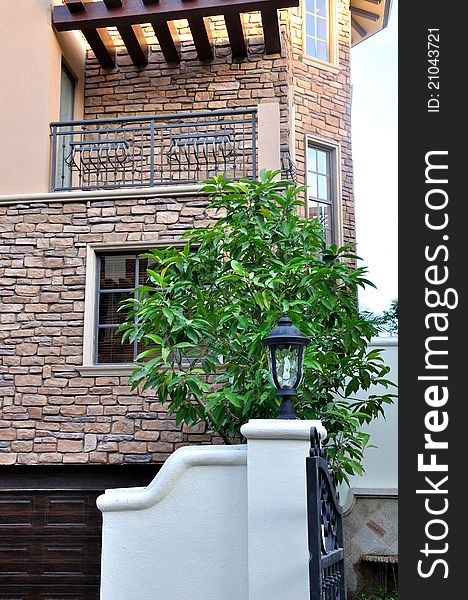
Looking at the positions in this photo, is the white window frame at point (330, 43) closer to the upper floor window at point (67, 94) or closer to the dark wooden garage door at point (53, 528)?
the upper floor window at point (67, 94)

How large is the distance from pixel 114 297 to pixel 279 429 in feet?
16.5

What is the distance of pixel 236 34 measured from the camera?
11953 mm

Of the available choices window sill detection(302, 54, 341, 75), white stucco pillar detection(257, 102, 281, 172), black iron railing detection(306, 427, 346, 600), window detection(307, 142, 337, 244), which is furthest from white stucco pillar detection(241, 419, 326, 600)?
window sill detection(302, 54, 341, 75)

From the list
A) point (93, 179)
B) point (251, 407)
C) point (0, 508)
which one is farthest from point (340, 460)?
point (93, 179)

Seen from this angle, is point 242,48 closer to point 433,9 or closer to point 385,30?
point 385,30

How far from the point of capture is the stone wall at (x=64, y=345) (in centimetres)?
968

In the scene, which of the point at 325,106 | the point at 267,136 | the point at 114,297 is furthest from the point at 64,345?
the point at 325,106

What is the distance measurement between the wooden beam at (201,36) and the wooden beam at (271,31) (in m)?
0.82

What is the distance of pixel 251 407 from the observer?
25.8 feet

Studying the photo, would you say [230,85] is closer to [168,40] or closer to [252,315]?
[168,40]

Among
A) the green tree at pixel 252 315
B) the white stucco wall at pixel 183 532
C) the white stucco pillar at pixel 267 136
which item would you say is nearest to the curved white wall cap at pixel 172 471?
the white stucco wall at pixel 183 532

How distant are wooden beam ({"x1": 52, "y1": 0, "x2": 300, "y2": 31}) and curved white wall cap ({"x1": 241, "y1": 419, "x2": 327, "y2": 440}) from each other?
24.1 ft

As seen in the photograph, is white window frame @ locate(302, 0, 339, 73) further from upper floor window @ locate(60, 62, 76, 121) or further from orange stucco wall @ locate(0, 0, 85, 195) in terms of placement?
orange stucco wall @ locate(0, 0, 85, 195)

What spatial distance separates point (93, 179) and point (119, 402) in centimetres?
353
